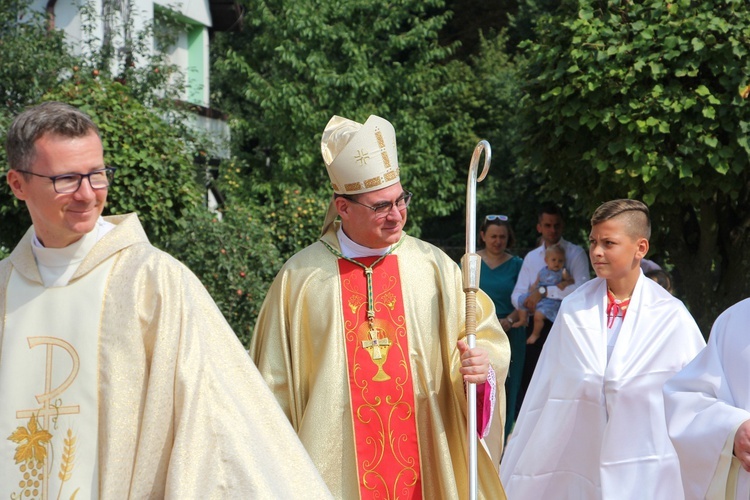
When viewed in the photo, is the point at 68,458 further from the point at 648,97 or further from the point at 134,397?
the point at 648,97

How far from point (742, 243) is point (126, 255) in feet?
22.8

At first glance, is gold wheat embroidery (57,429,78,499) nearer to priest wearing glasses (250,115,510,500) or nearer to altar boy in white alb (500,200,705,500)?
priest wearing glasses (250,115,510,500)

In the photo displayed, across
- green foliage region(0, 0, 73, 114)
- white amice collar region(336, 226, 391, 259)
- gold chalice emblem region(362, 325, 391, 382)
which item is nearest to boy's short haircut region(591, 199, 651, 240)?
white amice collar region(336, 226, 391, 259)

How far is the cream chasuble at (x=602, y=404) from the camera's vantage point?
5.75 m

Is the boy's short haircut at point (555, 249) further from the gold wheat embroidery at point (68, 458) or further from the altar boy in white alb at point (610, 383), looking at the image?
the gold wheat embroidery at point (68, 458)

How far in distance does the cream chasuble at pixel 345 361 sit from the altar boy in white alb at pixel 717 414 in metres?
0.77

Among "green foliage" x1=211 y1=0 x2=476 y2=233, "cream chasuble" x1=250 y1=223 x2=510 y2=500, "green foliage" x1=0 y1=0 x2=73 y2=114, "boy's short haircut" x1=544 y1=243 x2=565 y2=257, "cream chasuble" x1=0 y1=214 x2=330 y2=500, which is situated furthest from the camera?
"green foliage" x1=211 y1=0 x2=476 y2=233

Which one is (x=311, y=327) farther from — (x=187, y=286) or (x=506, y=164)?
(x=506, y=164)

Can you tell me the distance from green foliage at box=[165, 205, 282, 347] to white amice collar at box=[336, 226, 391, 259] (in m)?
6.18

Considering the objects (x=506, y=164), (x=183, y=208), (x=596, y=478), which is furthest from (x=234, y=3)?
(x=596, y=478)

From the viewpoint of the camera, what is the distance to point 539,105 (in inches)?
343

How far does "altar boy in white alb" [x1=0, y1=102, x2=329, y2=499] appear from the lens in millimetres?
2943

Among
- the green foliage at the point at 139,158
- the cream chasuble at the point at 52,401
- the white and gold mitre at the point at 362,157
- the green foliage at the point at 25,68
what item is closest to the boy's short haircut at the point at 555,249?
the green foliage at the point at 139,158

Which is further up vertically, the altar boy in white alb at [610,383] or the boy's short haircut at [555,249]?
the boy's short haircut at [555,249]
